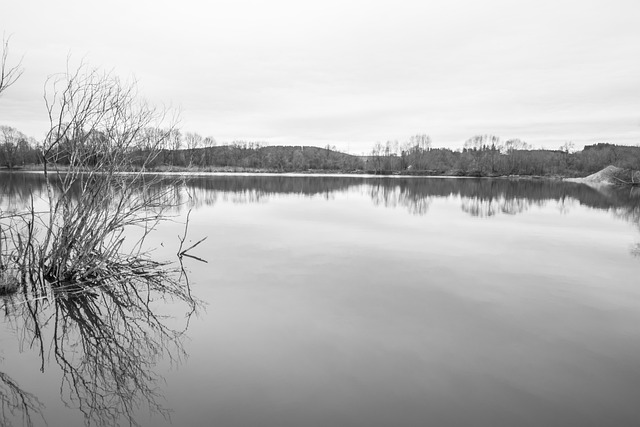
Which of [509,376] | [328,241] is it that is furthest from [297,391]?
[328,241]

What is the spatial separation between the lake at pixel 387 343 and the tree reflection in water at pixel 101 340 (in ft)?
0.26

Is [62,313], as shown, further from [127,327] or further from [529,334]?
[529,334]

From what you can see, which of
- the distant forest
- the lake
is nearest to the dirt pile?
the distant forest

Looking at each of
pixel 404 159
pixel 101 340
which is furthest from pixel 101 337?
pixel 404 159

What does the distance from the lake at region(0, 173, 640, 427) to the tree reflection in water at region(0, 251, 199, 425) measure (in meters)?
0.08

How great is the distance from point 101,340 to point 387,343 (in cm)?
404

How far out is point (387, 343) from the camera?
16.8ft

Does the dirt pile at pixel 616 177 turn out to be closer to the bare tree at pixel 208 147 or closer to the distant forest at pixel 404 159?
the distant forest at pixel 404 159

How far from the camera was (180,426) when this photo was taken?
3.52 meters

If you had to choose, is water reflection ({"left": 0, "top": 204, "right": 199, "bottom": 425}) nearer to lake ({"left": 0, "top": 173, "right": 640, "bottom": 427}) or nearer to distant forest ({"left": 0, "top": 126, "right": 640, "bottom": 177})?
lake ({"left": 0, "top": 173, "right": 640, "bottom": 427})

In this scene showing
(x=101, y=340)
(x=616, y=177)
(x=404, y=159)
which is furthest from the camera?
(x=404, y=159)

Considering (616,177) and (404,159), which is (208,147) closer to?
(404,159)

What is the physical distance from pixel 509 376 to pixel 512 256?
7085 mm

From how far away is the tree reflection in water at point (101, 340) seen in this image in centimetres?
387
